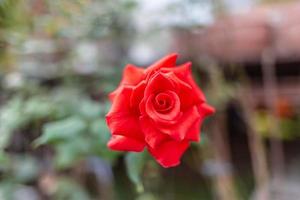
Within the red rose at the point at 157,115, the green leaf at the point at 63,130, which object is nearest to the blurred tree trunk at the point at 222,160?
the green leaf at the point at 63,130

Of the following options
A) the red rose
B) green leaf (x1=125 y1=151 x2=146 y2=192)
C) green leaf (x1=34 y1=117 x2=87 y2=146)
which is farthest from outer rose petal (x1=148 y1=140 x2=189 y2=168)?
green leaf (x1=34 y1=117 x2=87 y2=146)

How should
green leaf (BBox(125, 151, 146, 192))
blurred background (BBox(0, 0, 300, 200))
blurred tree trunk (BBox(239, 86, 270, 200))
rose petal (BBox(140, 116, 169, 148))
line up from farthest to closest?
1. blurred tree trunk (BBox(239, 86, 270, 200))
2. blurred background (BBox(0, 0, 300, 200))
3. green leaf (BBox(125, 151, 146, 192))
4. rose petal (BBox(140, 116, 169, 148))

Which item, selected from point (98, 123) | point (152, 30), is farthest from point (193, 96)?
point (152, 30)

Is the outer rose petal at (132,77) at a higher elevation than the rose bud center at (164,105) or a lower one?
higher

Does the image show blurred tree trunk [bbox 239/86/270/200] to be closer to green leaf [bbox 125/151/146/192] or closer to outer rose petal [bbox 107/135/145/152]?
green leaf [bbox 125/151/146/192]

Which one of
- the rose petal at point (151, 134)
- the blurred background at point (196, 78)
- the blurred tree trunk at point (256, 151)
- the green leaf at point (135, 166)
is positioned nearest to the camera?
the rose petal at point (151, 134)

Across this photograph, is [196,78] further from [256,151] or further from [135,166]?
[135,166]

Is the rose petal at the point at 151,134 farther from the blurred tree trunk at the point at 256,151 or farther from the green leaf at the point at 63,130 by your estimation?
the blurred tree trunk at the point at 256,151

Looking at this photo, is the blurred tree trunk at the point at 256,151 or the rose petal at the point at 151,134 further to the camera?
the blurred tree trunk at the point at 256,151
